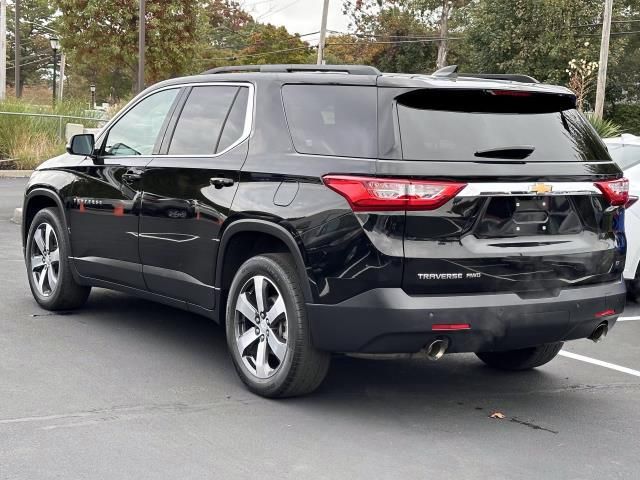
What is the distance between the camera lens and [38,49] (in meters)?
85.8

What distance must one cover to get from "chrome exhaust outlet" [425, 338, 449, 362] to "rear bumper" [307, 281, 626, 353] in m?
0.03

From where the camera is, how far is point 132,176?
657cm

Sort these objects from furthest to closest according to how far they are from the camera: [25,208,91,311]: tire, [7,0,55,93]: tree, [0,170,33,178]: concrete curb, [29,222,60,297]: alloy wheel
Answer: [7,0,55,93]: tree
[0,170,33,178]: concrete curb
[29,222,60,297]: alloy wheel
[25,208,91,311]: tire

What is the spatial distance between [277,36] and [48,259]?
62442 millimetres

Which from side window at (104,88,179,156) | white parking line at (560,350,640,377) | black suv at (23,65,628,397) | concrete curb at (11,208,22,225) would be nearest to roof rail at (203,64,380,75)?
black suv at (23,65,628,397)

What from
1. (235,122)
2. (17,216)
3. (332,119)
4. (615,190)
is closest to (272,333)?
(332,119)

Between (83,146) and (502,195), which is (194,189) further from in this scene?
(502,195)

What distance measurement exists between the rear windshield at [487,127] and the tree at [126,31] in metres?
33.3

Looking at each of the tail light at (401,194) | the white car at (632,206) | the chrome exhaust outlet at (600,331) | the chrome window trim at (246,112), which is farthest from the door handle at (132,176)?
the white car at (632,206)

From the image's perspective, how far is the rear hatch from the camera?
15.8 ft

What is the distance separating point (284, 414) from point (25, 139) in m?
19.8

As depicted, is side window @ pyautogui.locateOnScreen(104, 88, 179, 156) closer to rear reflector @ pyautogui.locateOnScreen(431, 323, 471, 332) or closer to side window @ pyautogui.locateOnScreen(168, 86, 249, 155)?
side window @ pyautogui.locateOnScreen(168, 86, 249, 155)

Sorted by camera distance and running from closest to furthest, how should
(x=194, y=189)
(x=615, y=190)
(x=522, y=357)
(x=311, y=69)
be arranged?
(x=615, y=190), (x=311, y=69), (x=194, y=189), (x=522, y=357)

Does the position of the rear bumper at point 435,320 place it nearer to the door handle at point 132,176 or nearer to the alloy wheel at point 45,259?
the door handle at point 132,176
